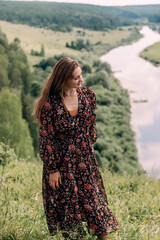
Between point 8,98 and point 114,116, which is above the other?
point 8,98

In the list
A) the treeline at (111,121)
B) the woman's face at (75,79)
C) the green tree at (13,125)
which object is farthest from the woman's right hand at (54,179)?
the treeline at (111,121)

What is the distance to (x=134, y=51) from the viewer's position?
6556cm

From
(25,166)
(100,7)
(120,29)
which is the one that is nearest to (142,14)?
(100,7)

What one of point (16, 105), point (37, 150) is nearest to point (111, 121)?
point (37, 150)

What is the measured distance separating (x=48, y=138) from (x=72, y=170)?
308mm

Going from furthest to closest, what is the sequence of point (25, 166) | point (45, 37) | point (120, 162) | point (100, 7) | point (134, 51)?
point (100, 7)
point (45, 37)
point (134, 51)
point (120, 162)
point (25, 166)

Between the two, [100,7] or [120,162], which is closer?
[120,162]

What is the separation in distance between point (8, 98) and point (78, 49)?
51.4 metres

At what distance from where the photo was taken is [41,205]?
2963 millimetres

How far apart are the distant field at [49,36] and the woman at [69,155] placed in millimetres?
49172

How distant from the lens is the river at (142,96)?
81.7ft

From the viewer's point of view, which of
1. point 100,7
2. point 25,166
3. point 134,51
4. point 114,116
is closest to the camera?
point 25,166

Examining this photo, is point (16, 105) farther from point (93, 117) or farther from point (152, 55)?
point (152, 55)

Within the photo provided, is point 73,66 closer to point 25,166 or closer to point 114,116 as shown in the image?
point 25,166
